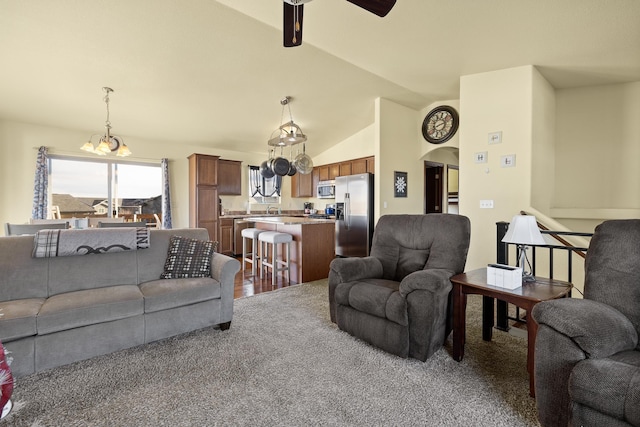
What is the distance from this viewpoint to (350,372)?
1.90 meters

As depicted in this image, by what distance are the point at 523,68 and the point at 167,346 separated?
4.84 metres

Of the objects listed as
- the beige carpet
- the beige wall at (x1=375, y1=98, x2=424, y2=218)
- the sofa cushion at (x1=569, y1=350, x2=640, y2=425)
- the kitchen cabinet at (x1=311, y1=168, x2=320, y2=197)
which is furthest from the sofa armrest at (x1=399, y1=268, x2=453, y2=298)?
the kitchen cabinet at (x1=311, y1=168, x2=320, y2=197)

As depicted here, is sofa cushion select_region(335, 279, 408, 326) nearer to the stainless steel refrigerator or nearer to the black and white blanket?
the black and white blanket

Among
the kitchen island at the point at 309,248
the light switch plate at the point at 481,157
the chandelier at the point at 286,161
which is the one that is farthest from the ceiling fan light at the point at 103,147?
the light switch plate at the point at 481,157

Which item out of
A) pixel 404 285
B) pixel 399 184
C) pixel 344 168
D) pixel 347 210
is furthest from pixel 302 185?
pixel 404 285

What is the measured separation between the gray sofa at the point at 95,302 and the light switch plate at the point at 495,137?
362 centimetres

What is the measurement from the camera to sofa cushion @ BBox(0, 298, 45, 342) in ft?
5.68

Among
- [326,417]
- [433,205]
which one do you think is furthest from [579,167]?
[326,417]

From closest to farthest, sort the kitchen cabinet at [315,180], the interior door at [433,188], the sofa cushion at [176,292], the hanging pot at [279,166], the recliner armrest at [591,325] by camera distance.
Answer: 1. the recliner armrest at [591,325]
2. the sofa cushion at [176,292]
3. the hanging pot at [279,166]
4. the interior door at [433,188]
5. the kitchen cabinet at [315,180]

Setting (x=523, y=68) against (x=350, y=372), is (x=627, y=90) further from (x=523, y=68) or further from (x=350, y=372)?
(x=350, y=372)

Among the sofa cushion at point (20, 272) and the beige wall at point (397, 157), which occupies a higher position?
the beige wall at point (397, 157)

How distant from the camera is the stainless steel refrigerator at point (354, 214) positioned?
5.71m

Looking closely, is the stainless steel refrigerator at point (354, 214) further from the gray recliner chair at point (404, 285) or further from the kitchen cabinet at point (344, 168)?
the gray recliner chair at point (404, 285)

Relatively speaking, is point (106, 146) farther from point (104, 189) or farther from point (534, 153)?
point (534, 153)
